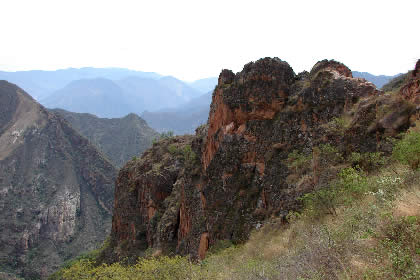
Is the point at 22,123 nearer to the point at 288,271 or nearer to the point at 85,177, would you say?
the point at 85,177

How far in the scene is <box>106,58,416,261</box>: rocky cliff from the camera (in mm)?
14141

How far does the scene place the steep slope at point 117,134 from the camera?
134875 millimetres

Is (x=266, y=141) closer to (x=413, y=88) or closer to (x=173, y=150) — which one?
(x=413, y=88)

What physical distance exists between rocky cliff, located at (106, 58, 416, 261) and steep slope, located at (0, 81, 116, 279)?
6366cm

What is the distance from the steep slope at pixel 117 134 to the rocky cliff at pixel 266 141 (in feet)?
356

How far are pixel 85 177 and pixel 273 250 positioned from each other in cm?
10163

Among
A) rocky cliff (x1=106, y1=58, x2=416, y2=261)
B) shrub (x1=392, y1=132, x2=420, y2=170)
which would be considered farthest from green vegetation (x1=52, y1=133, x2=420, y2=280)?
rocky cliff (x1=106, y1=58, x2=416, y2=261)

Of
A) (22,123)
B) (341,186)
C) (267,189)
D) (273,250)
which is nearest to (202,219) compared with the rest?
(267,189)

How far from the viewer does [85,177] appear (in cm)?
10212

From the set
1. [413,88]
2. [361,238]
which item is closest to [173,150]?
[413,88]

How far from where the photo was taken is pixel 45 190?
9031cm

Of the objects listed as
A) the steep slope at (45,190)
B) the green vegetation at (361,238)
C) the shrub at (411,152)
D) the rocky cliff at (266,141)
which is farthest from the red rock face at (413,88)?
the steep slope at (45,190)

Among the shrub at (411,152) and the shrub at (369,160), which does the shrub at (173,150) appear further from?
the shrub at (411,152)

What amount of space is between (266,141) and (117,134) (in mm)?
139264
